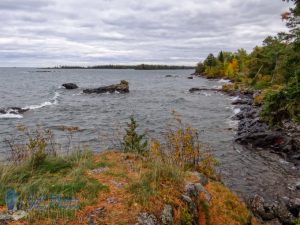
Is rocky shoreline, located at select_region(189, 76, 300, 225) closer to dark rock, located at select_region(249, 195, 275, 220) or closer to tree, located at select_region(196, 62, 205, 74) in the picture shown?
dark rock, located at select_region(249, 195, 275, 220)

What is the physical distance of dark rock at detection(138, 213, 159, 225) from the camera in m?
4.75

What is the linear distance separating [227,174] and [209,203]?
5.94 meters

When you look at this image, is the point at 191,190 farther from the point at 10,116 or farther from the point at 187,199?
the point at 10,116

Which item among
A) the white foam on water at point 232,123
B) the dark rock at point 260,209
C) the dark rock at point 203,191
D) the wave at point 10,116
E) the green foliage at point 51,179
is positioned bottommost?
the wave at point 10,116

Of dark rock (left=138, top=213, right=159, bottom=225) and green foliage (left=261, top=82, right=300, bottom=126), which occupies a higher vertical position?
green foliage (left=261, top=82, right=300, bottom=126)

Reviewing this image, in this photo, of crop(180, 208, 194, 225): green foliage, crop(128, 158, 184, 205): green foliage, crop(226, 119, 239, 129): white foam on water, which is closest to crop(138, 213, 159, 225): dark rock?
crop(128, 158, 184, 205): green foliage

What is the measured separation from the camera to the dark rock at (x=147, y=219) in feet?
15.6

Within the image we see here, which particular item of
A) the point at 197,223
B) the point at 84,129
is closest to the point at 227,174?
the point at 197,223

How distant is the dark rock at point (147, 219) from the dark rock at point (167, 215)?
16cm

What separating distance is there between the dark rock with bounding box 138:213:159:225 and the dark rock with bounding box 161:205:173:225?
0.16 metres

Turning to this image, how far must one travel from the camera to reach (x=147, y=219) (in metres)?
4.82

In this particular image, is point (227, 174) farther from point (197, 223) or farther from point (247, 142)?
point (197, 223)

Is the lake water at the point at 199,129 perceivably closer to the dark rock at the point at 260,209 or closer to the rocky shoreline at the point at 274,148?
the rocky shoreline at the point at 274,148

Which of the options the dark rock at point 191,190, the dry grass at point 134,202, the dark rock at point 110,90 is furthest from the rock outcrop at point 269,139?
the dark rock at point 110,90
